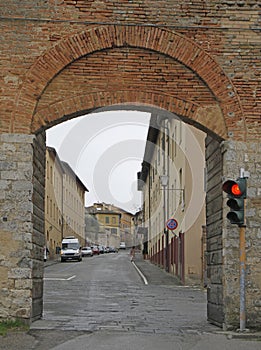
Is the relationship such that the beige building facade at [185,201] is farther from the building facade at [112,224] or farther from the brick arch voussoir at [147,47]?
the building facade at [112,224]

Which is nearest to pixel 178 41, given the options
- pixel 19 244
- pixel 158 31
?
pixel 158 31

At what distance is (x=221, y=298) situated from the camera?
12203mm

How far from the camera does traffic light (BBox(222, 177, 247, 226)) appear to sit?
1111 centimetres

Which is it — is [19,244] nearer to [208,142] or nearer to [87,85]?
[87,85]

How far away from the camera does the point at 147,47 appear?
1252cm

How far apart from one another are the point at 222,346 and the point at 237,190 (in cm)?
271

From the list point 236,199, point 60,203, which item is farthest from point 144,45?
point 60,203

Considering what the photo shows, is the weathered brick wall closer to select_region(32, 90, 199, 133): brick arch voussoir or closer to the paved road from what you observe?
select_region(32, 90, 199, 133): brick arch voussoir

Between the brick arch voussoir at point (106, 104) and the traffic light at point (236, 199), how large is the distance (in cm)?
192

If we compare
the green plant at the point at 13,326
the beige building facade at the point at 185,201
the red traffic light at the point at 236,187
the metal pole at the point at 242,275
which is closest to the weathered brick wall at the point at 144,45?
the red traffic light at the point at 236,187

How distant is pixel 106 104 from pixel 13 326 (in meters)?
4.54

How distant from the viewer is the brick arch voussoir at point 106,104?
12320 millimetres

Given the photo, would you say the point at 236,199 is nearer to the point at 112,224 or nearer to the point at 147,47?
the point at 147,47

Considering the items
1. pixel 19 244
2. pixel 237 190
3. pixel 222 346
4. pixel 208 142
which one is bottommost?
pixel 222 346
